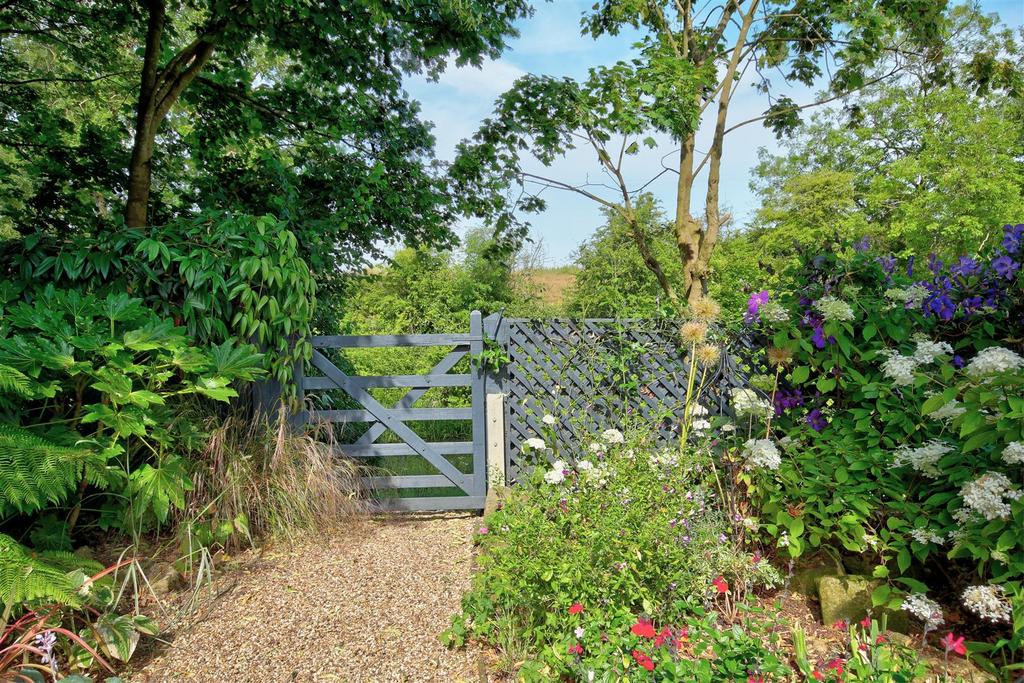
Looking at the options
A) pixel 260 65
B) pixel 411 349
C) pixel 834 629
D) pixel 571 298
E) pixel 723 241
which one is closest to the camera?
pixel 834 629

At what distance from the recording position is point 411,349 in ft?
27.2

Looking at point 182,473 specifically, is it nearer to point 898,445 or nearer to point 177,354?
point 177,354

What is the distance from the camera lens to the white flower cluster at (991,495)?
199 centimetres

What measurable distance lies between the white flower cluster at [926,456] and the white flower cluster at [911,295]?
805mm

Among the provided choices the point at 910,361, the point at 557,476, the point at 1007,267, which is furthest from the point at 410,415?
the point at 1007,267

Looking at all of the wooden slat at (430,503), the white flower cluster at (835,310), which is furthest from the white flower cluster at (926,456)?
the wooden slat at (430,503)

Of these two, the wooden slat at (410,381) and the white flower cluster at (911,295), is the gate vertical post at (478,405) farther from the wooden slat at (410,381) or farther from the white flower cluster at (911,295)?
the white flower cluster at (911,295)

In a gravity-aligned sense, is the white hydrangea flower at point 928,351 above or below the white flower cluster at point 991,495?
above

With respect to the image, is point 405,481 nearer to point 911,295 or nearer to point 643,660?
point 643,660

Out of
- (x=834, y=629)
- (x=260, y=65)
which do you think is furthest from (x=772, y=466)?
(x=260, y=65)

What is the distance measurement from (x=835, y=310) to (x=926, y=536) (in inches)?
43.4

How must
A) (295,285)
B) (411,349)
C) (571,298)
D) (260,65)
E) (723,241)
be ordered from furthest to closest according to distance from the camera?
(260,65)
(723,241)
(571,298)
(411,349)
(295,285)

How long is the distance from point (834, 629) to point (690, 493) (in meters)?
0.84

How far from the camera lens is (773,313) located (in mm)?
3047
